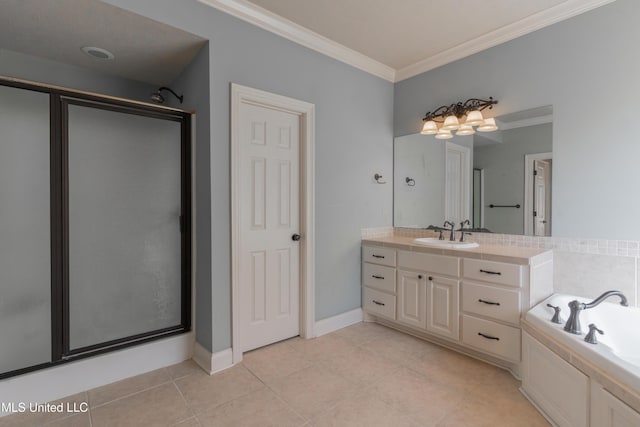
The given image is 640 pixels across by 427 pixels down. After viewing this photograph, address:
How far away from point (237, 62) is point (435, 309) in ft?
8.15

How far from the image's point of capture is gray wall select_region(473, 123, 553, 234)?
2.46 meters

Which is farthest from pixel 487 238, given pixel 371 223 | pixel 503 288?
pixel 371 223

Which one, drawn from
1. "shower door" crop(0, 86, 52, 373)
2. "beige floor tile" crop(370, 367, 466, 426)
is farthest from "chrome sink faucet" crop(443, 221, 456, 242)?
"shower door" crop(0, 86, 52, 373)

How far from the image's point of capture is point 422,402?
72.7 inches

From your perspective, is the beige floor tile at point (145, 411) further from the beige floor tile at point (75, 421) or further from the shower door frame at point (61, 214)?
the shower door frame at point (61, 214)

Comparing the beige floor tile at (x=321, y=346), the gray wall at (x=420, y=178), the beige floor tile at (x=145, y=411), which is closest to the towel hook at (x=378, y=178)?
the gray wall at (x=420, y=178)

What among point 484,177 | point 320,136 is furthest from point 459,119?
point 320,136

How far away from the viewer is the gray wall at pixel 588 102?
2.04m

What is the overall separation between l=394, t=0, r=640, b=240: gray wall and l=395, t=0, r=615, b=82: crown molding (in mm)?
47

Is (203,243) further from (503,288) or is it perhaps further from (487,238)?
(487,238)

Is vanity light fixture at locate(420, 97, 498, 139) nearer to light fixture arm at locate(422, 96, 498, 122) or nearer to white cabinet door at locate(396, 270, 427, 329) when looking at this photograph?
light fixture arm at locate(422, 96, 498, 122)

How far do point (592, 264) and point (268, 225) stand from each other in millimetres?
2407

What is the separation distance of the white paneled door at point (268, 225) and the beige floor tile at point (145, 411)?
59cm

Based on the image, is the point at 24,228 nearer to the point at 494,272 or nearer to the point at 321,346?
the point at 321,346
